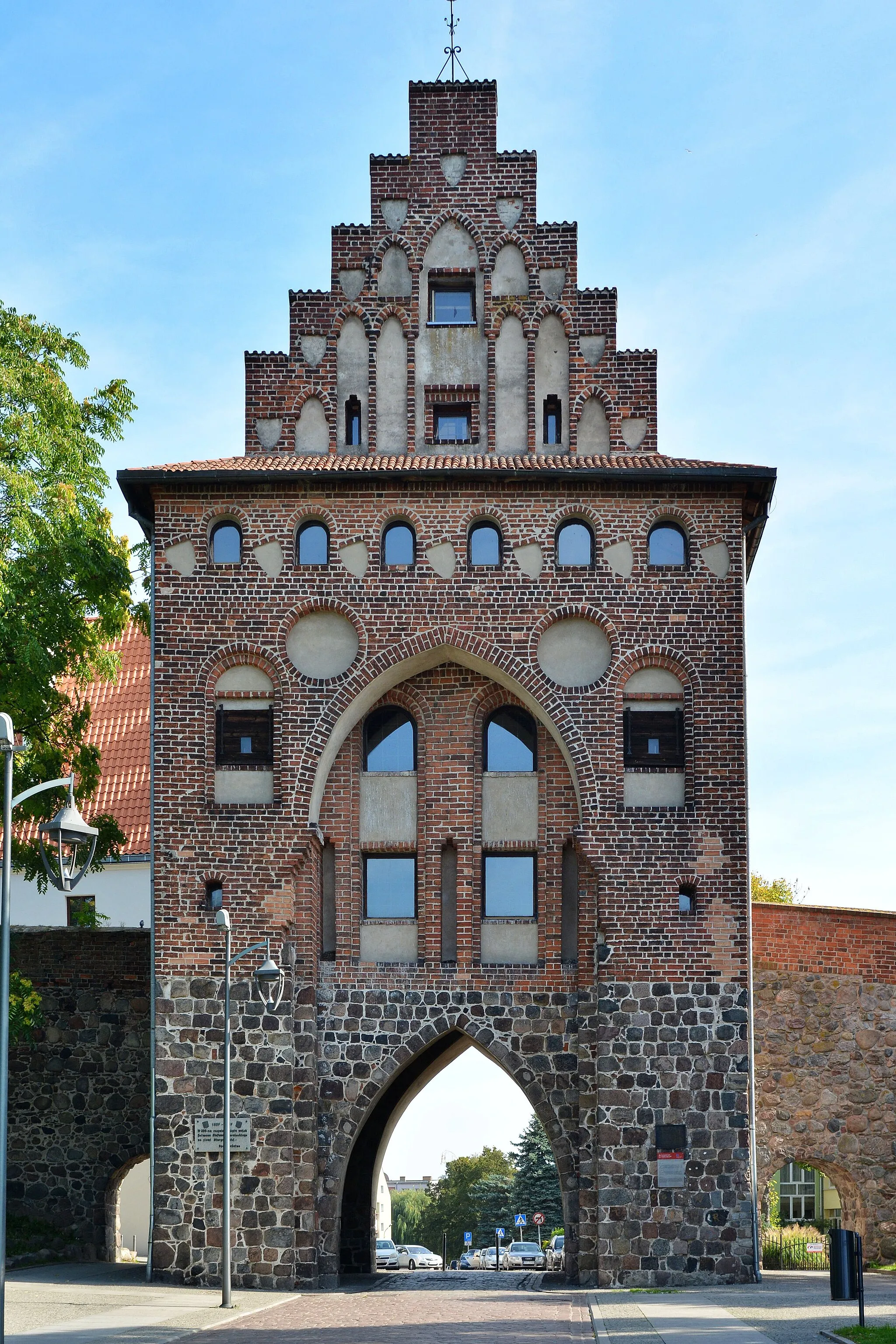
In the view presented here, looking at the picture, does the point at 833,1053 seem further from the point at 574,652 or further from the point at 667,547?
the point at 667,547

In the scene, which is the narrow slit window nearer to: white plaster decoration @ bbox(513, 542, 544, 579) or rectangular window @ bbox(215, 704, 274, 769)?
white plaster decoration @ bbox(513, 542, 544, 579)

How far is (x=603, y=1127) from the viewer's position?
76.9 feet

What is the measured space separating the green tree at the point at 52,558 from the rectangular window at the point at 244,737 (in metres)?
2.78

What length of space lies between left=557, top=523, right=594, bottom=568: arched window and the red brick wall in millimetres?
6777

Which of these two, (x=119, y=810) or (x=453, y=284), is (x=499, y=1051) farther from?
(x=119, y=810)

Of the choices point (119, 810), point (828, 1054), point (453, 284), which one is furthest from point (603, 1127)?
point (119, 810)

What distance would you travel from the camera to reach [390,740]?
85.3ft

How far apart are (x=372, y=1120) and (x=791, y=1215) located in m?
10.5

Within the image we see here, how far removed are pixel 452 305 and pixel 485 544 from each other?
4.05 metres

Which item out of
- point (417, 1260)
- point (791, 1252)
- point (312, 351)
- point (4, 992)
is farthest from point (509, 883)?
point (417, 1260)

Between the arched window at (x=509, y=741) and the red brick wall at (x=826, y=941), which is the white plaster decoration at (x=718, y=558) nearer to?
the arched window at (x=509, y=741)

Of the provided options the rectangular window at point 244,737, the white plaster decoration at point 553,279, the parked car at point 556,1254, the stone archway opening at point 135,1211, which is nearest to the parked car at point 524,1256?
the parked car at point 556,1254

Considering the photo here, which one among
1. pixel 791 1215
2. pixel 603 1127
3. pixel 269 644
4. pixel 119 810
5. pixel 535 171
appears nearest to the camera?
pixel 603 1127

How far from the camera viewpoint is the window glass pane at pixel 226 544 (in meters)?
25.4
